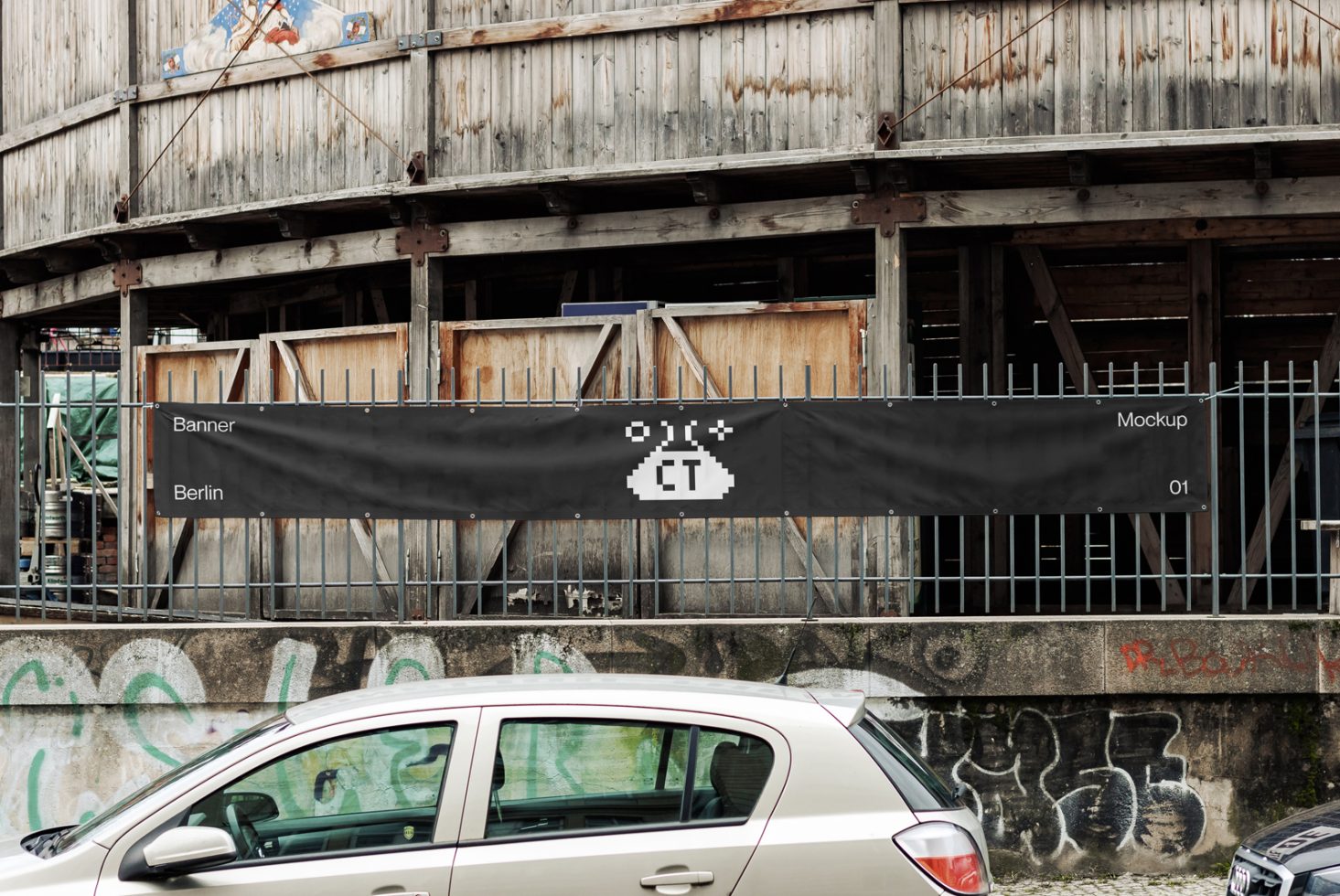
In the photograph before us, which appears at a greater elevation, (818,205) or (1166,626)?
(818,205)

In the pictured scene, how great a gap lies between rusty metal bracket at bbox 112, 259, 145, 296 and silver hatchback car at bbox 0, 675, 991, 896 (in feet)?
31.1

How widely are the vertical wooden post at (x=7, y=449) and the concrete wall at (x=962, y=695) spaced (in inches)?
302

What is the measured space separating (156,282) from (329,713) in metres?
9.60

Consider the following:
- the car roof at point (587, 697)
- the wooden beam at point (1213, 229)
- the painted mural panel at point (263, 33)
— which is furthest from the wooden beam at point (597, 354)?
the car roof at point (587, 697)

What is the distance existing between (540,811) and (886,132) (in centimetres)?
708

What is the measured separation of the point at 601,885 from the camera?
179 inches

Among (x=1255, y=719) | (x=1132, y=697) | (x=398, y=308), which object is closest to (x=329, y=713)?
(x=1132, y=697)

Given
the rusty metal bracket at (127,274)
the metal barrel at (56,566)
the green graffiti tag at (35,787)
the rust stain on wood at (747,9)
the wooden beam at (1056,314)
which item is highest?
the rust stain on wood at (747,9)

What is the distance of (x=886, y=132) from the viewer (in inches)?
419

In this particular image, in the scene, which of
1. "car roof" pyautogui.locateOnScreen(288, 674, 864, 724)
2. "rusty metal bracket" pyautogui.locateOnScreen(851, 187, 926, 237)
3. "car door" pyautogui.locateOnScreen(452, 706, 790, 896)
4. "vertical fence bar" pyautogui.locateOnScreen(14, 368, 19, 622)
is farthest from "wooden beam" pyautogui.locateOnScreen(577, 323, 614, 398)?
"car door" pyautogui.locateOnScreen(452, 706, 790, 896)

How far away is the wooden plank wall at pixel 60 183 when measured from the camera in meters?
13.5

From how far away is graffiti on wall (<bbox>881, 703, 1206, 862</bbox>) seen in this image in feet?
26.2

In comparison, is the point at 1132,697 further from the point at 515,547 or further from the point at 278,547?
the point at 278,547

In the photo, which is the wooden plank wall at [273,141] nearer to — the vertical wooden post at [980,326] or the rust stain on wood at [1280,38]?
the vertical wooden post at [980,326]
